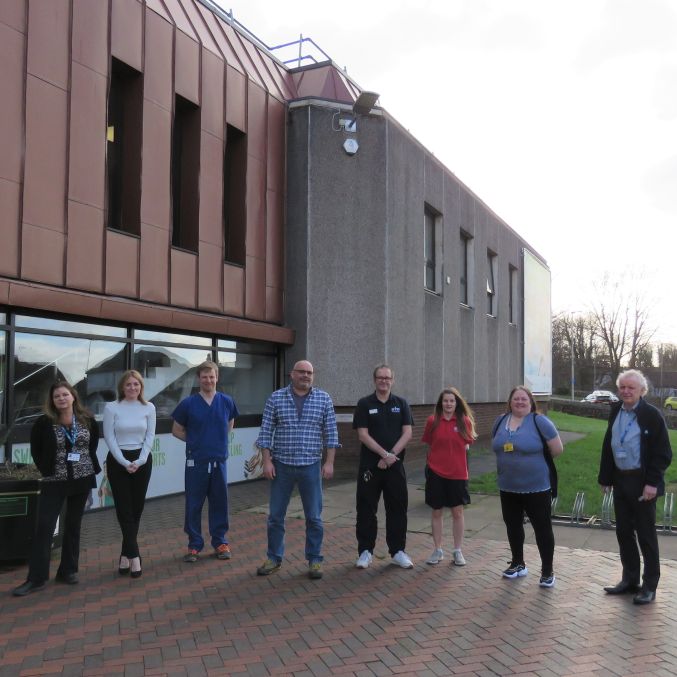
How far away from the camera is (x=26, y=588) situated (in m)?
5.45

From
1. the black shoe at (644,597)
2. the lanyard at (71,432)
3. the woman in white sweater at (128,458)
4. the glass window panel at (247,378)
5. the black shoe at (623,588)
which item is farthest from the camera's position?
the glass window panel at (247,378)

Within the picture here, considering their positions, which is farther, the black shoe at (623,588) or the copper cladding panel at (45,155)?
the copper cladding panel at (45,155)

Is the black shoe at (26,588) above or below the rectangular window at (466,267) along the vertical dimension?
below

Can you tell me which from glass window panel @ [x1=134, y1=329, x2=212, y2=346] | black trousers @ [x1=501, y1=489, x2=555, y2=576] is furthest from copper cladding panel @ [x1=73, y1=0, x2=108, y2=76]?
black trousers @ [x1=501, y1=489, x2=555, y2=576]

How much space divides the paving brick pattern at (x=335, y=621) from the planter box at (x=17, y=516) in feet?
0.69

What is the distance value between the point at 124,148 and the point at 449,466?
6.49 metres

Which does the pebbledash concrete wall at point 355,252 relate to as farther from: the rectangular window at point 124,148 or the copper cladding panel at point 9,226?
the copper cladding panel at point 9,226

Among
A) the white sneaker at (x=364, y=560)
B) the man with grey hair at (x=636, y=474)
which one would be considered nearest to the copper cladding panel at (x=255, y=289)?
the white sneaker at (x=364, y=560)

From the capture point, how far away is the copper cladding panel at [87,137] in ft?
28.8

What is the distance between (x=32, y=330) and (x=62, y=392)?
9.41 feet

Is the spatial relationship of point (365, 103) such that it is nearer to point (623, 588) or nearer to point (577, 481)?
point (577, 481)

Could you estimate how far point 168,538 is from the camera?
756 centimetres

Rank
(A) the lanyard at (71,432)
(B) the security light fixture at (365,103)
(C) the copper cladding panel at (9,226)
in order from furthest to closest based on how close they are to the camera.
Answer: (B) the security light fixture at (365,103)
(C) the copper cladding panel at (9,226)
(A) the lanyard at (71,432)

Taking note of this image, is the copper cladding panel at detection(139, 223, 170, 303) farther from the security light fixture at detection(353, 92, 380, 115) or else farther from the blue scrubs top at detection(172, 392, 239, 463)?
the security light fixture at detection(353, 92, 380, 115)
